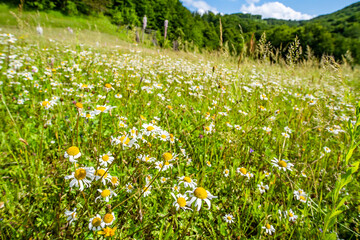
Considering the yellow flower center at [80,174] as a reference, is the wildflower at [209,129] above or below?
below

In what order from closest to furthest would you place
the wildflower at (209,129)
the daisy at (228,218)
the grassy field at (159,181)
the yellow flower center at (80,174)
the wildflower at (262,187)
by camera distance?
1. the yellow flower center at (80,174)
2. the grassy field at (159,181)
3. the daisy at (228,218)
4. the wildflower at (262,187)
5. the wildflower at (209,129)

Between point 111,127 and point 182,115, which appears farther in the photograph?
point 182,115

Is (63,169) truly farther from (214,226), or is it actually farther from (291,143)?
(291,143)

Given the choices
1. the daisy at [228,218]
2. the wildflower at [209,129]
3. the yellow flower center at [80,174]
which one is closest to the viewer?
the yellow flower center at [80,174]

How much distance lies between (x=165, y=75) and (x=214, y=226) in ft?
10.7

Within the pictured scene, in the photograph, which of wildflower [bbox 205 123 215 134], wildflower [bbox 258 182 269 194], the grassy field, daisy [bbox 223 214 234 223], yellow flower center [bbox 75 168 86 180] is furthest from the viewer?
wildflower [bbox 205 123 215 134]

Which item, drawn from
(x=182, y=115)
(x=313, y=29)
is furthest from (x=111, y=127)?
(x=313, y=29)

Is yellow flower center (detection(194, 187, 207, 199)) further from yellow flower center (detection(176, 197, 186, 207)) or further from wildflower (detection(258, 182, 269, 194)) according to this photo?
wildflower (detection(258, 182, 269, 194))

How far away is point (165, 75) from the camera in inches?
155

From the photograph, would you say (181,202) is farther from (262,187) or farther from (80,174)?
(262,187)

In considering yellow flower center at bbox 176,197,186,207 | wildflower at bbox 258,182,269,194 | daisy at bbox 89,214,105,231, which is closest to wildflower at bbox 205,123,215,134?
wildflower at bbox 258,182,269,194

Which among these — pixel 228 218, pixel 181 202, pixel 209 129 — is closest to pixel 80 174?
pixel 181 202

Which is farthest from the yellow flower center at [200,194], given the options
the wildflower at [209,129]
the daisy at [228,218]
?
the wildflower at [209,129]

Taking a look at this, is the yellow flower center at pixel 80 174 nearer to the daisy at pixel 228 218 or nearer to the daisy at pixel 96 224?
the daisy at pixel 96 224
